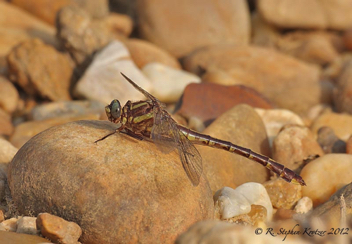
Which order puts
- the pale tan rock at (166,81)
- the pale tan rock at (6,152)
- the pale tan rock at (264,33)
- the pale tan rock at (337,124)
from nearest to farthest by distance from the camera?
the pale tan rock at (6,152)
the pale tan rock at (337,124)
the pale tan rock at (166,81)
the pale tan rock at (264,33)

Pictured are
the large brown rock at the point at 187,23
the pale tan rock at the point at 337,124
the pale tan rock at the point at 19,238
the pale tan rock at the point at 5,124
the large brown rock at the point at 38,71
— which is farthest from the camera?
the large brown rock at the point at 187,23

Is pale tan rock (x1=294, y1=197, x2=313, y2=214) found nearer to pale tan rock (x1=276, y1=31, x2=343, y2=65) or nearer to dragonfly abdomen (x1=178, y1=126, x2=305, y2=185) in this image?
dragonfly abdomen (x1=178, y1=126, x2=305, y2=185)

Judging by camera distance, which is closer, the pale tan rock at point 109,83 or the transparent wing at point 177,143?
the transparent wing at point 177,143

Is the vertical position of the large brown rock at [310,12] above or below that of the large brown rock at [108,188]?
above

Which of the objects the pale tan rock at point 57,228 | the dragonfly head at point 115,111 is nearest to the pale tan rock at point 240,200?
the dragonfly head at point 115,111

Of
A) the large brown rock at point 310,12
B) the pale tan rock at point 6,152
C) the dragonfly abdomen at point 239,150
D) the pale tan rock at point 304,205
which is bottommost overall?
the pale tan rock at point 6,152

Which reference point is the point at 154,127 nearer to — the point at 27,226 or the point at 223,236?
the point at 27,226

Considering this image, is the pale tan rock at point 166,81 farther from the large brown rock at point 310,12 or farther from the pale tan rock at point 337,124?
the large brown rock at point 310,12
